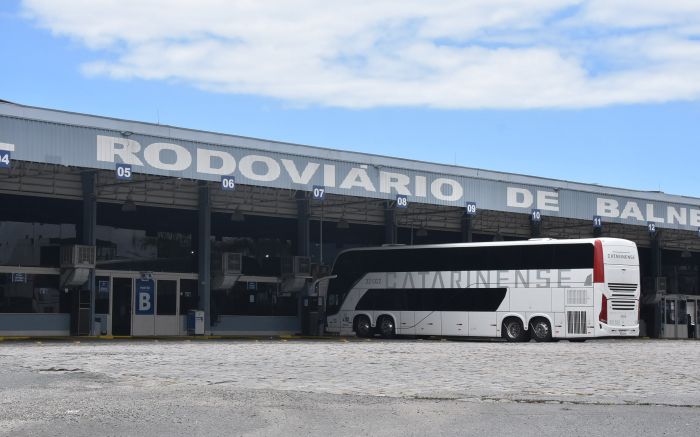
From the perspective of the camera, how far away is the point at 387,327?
43.7m

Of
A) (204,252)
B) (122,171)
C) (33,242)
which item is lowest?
(204,252)

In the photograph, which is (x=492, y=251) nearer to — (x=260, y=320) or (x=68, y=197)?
(x=260, y=320)

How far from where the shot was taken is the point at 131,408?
13.4m

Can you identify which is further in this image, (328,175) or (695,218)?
(695,218)

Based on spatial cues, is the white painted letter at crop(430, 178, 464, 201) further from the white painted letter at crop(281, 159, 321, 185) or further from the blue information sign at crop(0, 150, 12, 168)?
the blue information sign at crop(0, 150, 12, 168)

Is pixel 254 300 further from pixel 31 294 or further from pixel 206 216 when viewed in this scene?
pixel 31 294

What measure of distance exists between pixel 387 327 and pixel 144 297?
31.5ft

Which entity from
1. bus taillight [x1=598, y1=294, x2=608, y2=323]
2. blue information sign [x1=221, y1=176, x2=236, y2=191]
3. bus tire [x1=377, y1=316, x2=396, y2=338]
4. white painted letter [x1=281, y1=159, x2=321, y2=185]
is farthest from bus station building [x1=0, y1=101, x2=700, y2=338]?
bus taillight [x1=598, y1=294, x2=608, y2=323]

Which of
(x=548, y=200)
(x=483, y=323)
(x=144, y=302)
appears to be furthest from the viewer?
(x=548, y=200)

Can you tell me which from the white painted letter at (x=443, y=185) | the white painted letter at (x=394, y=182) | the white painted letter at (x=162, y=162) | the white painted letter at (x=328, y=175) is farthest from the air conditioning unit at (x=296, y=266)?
the white painted letter at (x=162, y=162)

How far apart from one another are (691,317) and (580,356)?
38.7 meters

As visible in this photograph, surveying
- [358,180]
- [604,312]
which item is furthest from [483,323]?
[358,180]

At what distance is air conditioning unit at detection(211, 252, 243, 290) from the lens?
43.7 meters

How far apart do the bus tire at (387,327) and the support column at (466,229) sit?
8776 mm
